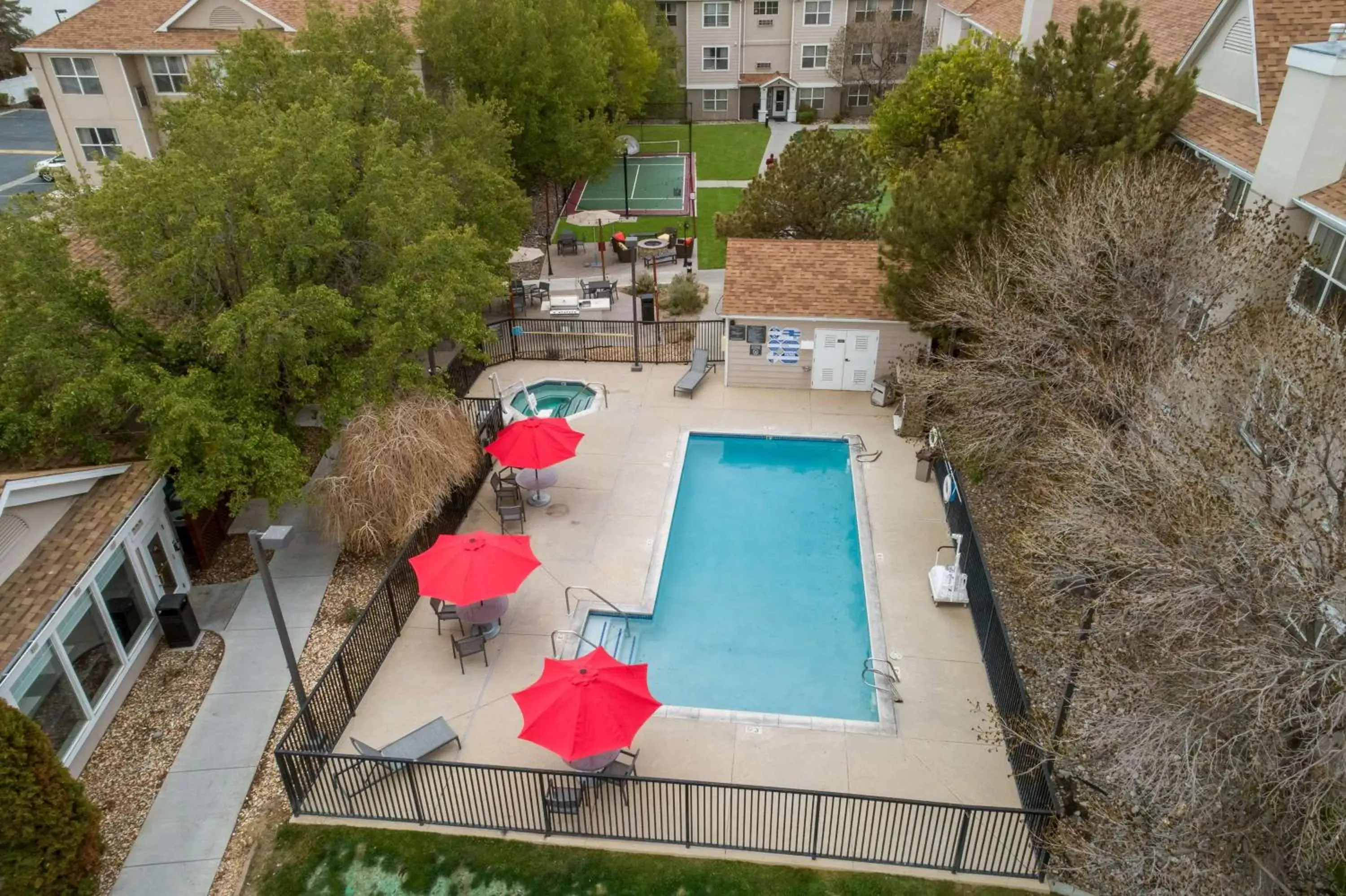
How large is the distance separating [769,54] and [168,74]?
111 feet

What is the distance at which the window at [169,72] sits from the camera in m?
34.6

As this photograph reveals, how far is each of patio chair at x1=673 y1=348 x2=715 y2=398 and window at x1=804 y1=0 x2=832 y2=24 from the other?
36.3 m

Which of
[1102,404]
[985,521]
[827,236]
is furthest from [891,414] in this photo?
[1102,404]

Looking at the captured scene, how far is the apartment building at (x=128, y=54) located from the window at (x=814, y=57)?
94.0 ft

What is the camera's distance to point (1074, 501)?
10.5 metres

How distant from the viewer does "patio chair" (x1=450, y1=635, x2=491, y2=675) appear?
14383 millimetres

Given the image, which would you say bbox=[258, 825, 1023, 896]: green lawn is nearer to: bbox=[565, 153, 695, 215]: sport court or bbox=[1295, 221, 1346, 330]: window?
bbox=[1295, 221, 1346, 330]: window

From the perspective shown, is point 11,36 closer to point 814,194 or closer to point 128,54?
point 128,54

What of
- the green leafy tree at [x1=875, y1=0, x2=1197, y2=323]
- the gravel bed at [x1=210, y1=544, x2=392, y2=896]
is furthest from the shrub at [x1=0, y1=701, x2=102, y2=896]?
the green leafy tree at [x1=875, y1=0, x2=1197, y2=323]

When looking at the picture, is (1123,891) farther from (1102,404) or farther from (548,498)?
(548,498)

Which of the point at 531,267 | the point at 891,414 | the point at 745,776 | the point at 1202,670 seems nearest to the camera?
the point at 1202,670

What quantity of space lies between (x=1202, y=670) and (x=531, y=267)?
2687cm

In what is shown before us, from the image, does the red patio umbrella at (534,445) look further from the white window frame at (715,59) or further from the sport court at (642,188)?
the white window frame at (715,59)

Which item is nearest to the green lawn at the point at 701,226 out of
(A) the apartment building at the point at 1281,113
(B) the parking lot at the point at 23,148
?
(A) the apartment building at the point at 1281,113
